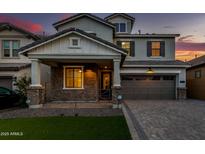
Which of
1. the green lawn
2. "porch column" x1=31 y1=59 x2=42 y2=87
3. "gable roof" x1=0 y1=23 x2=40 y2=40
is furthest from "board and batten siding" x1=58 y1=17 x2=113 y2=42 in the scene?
the green lawn

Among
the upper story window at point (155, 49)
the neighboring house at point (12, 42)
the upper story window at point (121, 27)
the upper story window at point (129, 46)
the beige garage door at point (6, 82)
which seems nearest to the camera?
the beige garage door at point (6, 82)

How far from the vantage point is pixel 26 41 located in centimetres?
1755

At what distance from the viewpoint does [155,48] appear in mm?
19359

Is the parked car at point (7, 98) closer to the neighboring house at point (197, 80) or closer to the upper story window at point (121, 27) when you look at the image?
the upper story window at point (121, 27)

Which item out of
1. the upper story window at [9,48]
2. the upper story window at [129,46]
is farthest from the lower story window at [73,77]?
the upper story window at [129,46]

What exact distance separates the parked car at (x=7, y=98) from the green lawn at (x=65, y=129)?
164 inches

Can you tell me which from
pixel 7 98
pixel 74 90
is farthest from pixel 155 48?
pixel 7 98

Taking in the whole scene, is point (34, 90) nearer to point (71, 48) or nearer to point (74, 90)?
point (71, 48)

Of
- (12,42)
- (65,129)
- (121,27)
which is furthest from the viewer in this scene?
(121,27)

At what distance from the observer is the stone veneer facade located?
15805mm

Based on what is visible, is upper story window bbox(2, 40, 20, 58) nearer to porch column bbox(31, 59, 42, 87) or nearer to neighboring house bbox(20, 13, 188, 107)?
neighboring house bbox(20, 13, 188, 107)

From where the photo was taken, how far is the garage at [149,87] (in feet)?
59.0

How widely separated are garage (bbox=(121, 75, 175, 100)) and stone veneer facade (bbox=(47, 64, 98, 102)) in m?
3.57

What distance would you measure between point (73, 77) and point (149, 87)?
6972mm
